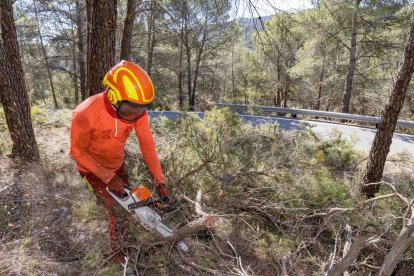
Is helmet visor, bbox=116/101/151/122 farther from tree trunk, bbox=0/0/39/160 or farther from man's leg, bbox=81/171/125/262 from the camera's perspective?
tree trunk, bbox=0/0/39/160

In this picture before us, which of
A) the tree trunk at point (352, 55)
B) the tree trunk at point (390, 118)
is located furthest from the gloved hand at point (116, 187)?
the tree trunk at point (352, 55)

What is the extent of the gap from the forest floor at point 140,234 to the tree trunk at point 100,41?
1521mm

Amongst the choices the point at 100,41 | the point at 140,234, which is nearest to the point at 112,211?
the point at 140,234

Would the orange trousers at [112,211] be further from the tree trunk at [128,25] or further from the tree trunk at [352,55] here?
the tree trunk at [352,55]

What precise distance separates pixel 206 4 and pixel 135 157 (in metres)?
2.87

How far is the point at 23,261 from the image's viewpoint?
2500 millimetres

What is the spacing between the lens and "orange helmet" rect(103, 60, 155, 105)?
2330 millimetres

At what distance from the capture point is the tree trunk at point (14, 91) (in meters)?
4.36

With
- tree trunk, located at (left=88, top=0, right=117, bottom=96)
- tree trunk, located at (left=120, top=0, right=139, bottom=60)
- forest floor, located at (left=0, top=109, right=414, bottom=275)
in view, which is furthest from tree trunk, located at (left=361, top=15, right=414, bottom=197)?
tree trunk, located at (left=120, top=0, right=139, bottom=60)

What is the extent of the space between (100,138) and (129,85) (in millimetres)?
631

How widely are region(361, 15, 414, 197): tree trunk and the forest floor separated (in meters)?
1.52

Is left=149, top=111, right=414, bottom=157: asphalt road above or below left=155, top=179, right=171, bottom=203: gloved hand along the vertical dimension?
below

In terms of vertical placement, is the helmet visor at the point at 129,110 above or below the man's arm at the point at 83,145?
above

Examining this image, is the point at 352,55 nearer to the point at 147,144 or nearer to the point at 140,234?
the point at 147,144
